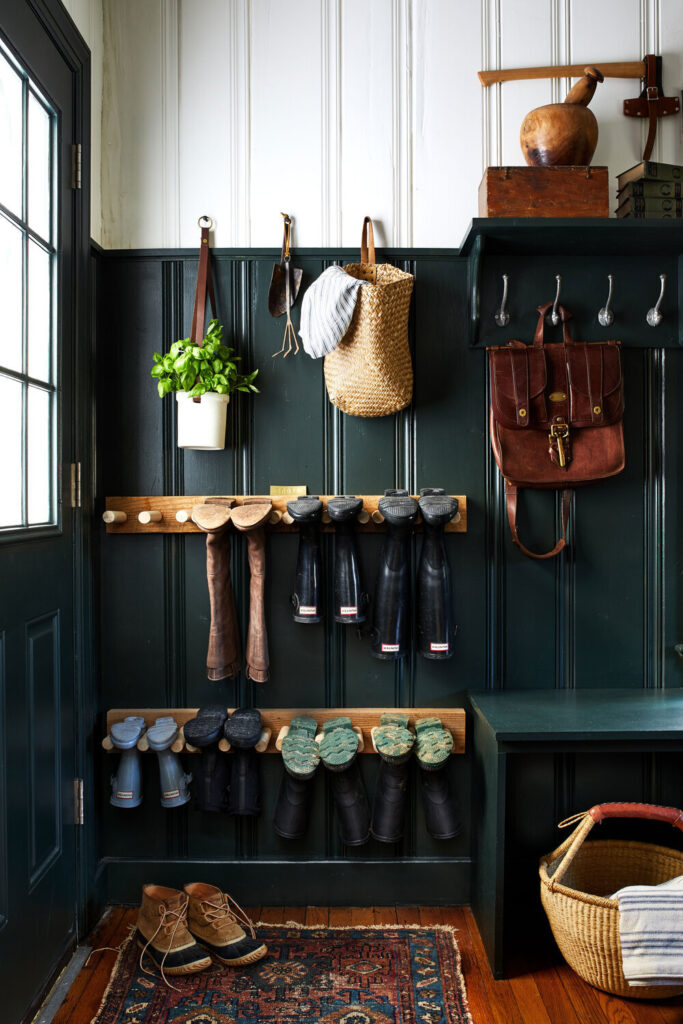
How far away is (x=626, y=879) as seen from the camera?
205cm

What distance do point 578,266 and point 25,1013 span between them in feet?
8.14

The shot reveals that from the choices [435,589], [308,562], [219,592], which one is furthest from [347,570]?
[219,592]

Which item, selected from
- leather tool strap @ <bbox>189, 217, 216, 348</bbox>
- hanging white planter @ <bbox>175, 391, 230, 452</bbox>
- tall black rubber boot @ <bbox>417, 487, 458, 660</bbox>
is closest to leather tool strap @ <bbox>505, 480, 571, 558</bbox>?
tall black rubber boot @ <bbox>417, 487, 458, 660</bbox>

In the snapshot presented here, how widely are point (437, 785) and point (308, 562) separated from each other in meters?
Result: 0.75

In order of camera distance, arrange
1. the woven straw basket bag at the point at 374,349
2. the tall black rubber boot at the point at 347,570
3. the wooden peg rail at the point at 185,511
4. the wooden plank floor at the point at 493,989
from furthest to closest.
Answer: the wooden peg rail at the point at 185,511 < the tall black rubber boot at the point at 347,570 < the woven straw basket bag at the point at 374,349 < the wooden plank floor at the point at 493,989

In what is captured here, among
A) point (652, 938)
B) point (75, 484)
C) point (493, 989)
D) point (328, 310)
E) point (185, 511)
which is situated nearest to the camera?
point (652, 938)

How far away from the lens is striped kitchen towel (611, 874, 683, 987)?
160 centimetres

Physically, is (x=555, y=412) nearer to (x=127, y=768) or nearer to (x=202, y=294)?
(x=202, y=294)

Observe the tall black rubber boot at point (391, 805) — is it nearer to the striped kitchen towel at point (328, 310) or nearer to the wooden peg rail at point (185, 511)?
the wooden peg rail at point (185, 511)

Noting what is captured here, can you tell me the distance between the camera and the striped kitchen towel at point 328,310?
1891 mm

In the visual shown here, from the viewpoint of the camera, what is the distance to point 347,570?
6.77 ft

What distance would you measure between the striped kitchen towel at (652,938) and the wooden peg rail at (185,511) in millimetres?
1061

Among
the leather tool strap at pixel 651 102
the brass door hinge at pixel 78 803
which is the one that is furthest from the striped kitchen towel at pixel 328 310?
the brass door hinge at pixel 78 803

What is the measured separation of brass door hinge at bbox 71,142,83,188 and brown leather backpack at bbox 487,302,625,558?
1298mm
